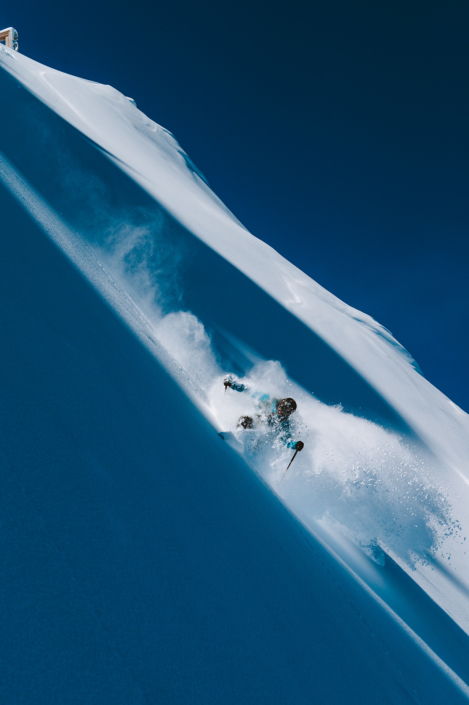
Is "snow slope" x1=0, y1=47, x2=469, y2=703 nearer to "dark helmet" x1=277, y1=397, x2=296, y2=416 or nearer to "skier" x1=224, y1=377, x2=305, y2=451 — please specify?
"skier" x1=224, y1=377, x2=305, y2=451

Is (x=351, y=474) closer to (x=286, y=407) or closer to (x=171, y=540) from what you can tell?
(x=286, y=407)

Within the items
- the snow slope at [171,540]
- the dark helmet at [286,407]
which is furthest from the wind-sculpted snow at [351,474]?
the dark helmet at [286,407]

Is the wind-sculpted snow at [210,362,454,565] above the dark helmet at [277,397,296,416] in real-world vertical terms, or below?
below

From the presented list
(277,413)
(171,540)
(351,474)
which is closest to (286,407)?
(277,413)

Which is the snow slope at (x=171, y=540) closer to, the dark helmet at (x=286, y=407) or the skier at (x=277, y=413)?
the skier at (x=277, y=413)

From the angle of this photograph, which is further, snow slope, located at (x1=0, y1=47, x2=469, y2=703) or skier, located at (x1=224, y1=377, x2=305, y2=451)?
skier, located at (x1=224, y1=377, x2=305, y2=451)

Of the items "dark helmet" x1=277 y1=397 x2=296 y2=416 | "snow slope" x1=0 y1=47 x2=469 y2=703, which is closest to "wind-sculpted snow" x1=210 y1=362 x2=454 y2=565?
"snow slope" x1=0 y1=47 x2=469 y2=703

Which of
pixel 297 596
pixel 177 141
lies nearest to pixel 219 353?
pixel 297 596

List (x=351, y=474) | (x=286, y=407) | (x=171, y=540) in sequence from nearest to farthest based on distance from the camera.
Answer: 1. (x=171, y=540)
2. (x=286, y=407)
3. (x=351, y=474)

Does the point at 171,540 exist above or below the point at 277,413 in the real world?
below
